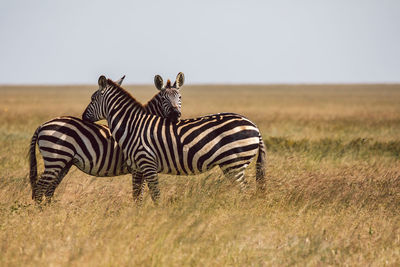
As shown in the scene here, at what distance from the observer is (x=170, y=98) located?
7887 millimetres

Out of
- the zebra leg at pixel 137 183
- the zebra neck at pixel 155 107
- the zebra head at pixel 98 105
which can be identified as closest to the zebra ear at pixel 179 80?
the zebra neck at pixel 155 107

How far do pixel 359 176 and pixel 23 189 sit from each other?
5659mm

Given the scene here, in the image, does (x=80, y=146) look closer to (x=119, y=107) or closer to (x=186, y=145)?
(x=119, y=107)

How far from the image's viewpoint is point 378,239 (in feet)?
20.8

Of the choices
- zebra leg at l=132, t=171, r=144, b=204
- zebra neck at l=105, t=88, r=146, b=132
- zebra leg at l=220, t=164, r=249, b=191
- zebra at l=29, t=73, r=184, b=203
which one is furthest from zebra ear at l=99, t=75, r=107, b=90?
zebra leg at l=220, t=164, r=249, b=191

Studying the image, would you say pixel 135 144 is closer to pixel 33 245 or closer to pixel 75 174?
pixel 33 245

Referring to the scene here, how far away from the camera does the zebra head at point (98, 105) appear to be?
8109 mm

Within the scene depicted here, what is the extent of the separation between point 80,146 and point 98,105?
68 centimetres

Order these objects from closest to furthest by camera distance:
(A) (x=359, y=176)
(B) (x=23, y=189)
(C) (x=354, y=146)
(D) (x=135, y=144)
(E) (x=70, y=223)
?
(E) (x=70, y=223)
(D) (x=135, y=144)
(B) (x=23, y=189)
(A) (x=359, y=176)
(C) (x=354, y=146)

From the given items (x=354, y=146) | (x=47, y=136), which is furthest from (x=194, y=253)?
(x=354, y=146)

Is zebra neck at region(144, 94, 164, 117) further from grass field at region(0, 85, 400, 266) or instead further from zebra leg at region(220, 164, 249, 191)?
zebra leg at region(220, 164, 249, 191)

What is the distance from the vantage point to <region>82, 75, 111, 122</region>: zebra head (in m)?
8.11

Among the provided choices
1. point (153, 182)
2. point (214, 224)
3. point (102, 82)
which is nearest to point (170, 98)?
point (102, 82)

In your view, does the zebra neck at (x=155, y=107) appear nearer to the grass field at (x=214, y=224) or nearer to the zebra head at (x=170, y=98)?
the zebra head at (x=170, y=98)
